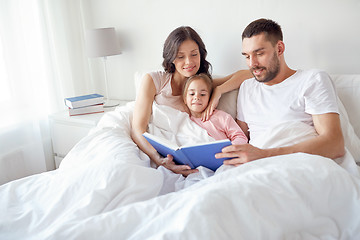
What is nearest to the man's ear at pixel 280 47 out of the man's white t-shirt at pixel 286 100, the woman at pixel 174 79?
the man's white t-shirt at pixel 286 100

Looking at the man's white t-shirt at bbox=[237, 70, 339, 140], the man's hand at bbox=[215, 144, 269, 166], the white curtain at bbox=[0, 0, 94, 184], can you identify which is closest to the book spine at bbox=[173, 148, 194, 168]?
the man's hand at bbox=[215, 144, 269, 166]

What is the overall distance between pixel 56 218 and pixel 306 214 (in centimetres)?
77

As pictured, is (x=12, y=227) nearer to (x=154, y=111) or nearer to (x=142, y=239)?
(x=142, y=239)

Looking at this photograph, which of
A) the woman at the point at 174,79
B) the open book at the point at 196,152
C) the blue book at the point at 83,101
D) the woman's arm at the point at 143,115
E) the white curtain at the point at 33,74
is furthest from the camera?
the blue book at the point at 83,101

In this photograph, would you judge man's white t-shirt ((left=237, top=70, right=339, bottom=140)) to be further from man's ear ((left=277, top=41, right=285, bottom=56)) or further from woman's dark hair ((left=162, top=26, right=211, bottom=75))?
woman's dark hair ((left=162, top=26, right=211, bottom=75))

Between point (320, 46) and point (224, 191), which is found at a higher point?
point (320, 46)

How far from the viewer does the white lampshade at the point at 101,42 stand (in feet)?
8.02

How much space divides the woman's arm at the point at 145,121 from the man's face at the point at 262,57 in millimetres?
576

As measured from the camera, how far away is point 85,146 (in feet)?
5.50

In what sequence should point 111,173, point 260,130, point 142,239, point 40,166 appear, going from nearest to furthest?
point 142,239 → point 111,173 → point 260,130 → point 40,166

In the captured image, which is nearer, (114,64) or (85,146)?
(85,146)

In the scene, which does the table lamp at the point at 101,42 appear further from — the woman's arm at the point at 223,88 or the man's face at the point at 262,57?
the man's face at the point at 262,57

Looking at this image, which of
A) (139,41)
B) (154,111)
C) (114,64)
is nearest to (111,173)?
(154,111)

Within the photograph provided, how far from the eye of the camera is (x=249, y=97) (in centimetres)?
177
